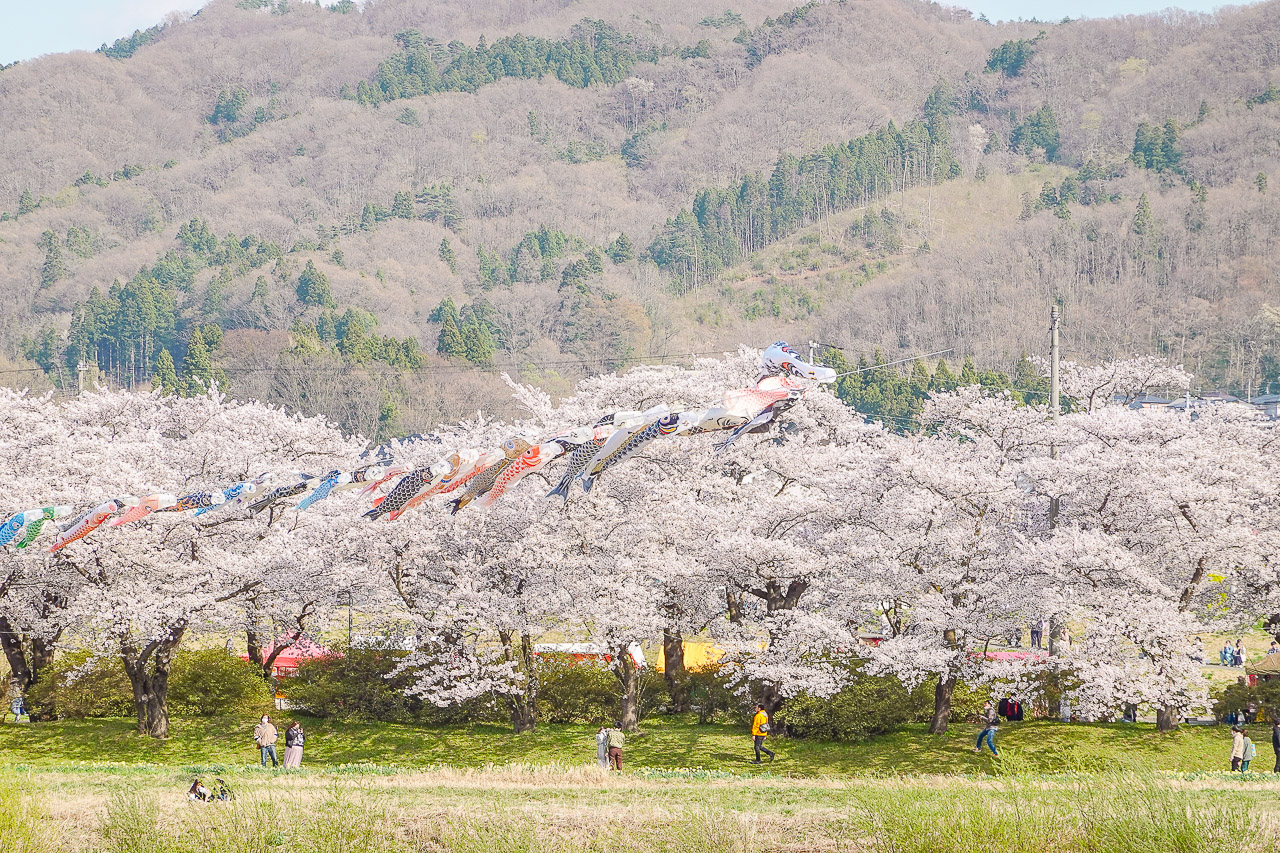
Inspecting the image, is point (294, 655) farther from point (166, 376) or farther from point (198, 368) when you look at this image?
point (166, 376)

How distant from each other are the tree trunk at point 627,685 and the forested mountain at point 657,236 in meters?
62.1

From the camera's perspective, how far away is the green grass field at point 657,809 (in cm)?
1246

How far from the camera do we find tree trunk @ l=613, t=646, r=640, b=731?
24.2 metres

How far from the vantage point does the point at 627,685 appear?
80.5 feet

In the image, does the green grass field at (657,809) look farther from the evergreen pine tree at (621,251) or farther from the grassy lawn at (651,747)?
the evergreen pine tree at (621,251)

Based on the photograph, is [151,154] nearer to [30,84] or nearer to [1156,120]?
[30,84]

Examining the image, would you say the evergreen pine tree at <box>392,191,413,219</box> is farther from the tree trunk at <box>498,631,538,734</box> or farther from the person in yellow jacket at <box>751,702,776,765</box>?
the person in yellow jacket at <box>751,702,776,765</box>

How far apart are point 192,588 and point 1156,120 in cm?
17420

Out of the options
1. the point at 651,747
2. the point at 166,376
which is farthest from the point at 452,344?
the point at 651,747

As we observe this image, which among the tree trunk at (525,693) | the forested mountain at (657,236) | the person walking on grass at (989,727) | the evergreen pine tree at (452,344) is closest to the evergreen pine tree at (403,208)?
the forested mountain at (657,236)

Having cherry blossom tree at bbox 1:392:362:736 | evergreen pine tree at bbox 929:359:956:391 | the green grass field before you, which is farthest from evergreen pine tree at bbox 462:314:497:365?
the green grass field

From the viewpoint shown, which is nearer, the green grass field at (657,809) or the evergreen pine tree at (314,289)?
the green grass field at (657,809)

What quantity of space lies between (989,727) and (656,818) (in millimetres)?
9798

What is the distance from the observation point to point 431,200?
16912 cm
